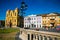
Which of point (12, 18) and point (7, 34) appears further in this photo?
point (7, 34)

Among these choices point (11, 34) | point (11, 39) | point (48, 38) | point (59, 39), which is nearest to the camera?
point (59, 39)

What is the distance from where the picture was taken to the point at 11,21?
6.85 metres

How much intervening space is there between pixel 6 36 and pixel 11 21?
205 cm

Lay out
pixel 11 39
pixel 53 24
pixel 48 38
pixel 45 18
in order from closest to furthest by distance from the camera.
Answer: pixel 48 38
pixel 53 24
pixel 11 39
pixel 45 18

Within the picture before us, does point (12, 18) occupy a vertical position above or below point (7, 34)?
above

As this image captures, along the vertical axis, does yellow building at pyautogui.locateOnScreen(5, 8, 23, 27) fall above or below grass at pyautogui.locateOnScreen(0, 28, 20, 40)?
above

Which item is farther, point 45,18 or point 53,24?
point 45,18

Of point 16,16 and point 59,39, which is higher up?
point 16,16

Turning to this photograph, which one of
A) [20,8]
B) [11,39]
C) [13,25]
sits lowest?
[11,39]

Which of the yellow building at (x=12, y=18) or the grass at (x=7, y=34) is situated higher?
Answer: the yellow building at (x=12, y=18)

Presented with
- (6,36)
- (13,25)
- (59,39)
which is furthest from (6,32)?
(59,39)

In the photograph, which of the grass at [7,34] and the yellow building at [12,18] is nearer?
the yellow building at [12,18]

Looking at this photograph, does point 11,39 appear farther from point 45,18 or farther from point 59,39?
point 59,39

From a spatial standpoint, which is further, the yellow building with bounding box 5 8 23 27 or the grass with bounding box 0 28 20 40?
the grass with bounding box 0 28 20 40
